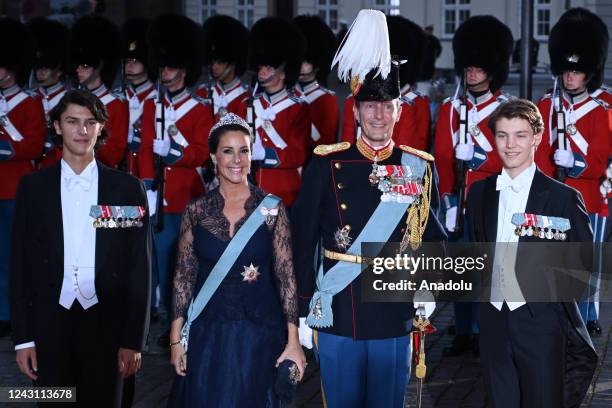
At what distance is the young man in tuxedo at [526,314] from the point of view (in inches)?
197

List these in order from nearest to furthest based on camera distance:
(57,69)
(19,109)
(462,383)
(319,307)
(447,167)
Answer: (319,307) < (462,383) < (447,167) < (19,109) < (57,69)

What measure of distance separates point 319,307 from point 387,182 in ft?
1.83

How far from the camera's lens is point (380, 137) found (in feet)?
16.4

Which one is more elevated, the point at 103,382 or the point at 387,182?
the point at 387,182

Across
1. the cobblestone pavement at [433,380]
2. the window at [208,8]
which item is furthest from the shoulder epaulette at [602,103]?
the window at [208,8]

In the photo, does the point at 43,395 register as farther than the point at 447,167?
No

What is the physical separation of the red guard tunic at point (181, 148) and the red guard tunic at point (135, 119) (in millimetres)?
454

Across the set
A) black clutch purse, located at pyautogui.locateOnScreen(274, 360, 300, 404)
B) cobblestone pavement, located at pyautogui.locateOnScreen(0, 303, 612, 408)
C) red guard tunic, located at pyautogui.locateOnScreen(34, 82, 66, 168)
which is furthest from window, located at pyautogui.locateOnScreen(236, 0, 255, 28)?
black clutch purse, located at pyautogui.locateOnScreen(274, 360, 300, 404)

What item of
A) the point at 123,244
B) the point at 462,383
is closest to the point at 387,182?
the point at 123,244

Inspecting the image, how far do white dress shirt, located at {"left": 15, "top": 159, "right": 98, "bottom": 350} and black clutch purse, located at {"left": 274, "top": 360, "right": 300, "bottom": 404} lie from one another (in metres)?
0.81

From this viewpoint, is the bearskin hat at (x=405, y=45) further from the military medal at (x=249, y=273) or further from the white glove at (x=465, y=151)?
the military medal at (x=249, y=273)

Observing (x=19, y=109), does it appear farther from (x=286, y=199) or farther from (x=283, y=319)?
(x=283, y=319)

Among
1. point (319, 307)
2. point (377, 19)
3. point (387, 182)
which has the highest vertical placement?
point (377, 19)

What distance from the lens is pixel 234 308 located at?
5.01 m
